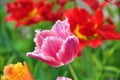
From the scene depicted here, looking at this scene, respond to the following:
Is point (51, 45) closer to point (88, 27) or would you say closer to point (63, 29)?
point (63, 29)

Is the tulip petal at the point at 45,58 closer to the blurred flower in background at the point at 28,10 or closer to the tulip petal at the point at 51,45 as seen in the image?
the tulip petal at the point at 51,45

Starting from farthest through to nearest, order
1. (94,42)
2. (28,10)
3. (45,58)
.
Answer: (28,10), (94,42), (45,58)

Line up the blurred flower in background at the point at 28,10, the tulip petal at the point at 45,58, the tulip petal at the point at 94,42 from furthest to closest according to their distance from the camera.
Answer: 1. the blurred flower in background at the point at 28,10
2. the tulip petal at the point at 94,42
3. the tulip petal at the point at 45,58

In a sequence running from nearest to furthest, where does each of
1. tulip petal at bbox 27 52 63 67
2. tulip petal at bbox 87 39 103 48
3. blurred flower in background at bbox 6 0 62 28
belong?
1. tulip petal at bbox 27 52 63 67
2. tulip petal at bbox 87 39 103 48
3. blurred flower in background at bbox 6 0 62 28

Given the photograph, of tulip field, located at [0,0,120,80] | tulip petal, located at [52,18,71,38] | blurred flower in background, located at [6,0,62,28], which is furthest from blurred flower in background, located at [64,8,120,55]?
tulip petal, located at [52,18,71,38]

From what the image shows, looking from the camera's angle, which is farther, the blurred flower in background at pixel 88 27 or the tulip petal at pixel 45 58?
the blurred flower in background at pixel 88 27

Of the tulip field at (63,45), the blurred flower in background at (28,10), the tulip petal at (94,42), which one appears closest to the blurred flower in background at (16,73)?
the tulip field at (63,45)

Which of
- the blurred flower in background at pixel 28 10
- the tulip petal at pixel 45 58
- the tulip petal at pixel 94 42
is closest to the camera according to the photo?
the tulip petal at pixel 45 58

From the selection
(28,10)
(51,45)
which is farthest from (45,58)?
(28,10)

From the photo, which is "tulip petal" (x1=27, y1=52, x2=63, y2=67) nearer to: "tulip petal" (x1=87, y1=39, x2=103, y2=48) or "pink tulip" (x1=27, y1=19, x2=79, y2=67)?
"pink tulip" (x1=27, y1=19, x2=79, y2=67)
